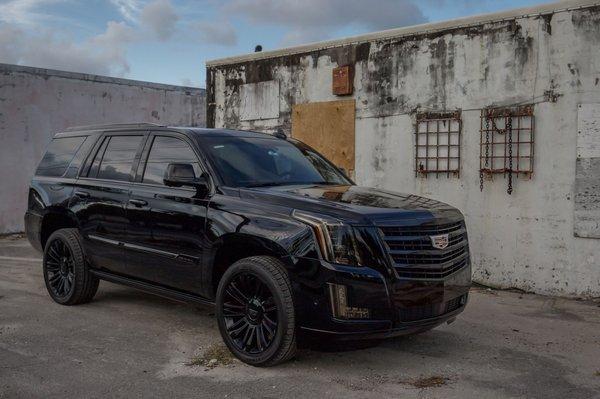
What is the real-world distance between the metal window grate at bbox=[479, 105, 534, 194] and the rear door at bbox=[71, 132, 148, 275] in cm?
456

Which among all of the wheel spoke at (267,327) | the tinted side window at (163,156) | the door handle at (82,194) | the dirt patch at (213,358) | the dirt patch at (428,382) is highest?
the tinted side window at (163,156)

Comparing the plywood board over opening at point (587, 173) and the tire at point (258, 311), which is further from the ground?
the plywood board over opening at point (587, 173)

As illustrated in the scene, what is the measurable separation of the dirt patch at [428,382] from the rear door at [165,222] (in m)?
1.88

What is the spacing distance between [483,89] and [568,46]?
3.77ft

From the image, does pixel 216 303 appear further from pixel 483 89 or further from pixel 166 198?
pixel 483 89

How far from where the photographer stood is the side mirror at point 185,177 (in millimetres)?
5105

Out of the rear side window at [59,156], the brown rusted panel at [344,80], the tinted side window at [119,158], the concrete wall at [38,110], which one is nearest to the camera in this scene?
the tinted side window at [119,158]

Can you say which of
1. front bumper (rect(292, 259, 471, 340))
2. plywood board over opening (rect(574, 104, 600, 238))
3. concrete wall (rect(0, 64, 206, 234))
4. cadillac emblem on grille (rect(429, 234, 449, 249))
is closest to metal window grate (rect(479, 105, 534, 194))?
plywood board over opening (rect(574, 104, 600, 238))

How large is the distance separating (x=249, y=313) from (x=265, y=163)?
59.1 inches

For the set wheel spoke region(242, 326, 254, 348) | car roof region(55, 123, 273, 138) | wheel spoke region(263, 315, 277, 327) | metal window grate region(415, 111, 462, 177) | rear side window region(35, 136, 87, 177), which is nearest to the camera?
wheel spoke region(263, 315, 277, 327)

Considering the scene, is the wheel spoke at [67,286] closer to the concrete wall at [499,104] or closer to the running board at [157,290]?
the running board at [157,290]

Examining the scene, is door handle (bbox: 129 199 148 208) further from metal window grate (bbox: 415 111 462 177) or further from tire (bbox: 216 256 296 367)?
metal window grate (bbox: 415 111 462 177)

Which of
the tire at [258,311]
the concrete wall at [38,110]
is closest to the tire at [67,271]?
the tire at [258,311]

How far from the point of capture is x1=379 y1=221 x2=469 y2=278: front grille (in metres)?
4.36
